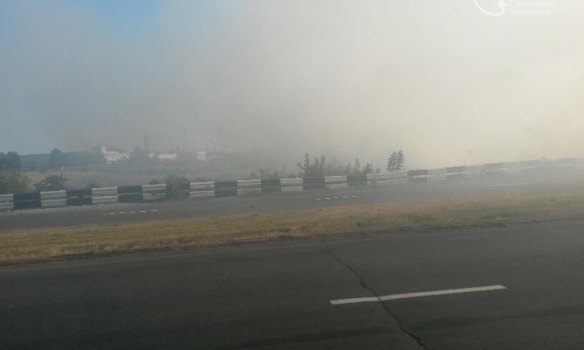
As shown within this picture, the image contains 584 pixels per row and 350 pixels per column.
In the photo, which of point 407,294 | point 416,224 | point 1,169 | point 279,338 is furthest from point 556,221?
point 1,169

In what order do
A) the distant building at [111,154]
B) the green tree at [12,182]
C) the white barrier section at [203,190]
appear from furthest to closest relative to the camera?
the distant building at [111,154], the green tree at [12,182], the white barrier section at [203,190]

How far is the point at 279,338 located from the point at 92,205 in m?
24.0

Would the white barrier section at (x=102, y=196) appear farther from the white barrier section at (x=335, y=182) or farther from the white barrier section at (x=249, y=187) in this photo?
the white barrier section at (x=335, y=182)

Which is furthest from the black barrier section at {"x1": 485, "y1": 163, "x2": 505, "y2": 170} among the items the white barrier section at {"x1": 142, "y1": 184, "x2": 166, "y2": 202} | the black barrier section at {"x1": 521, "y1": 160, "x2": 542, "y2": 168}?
the white barrier section at {"x1": 142, "y1": 184, "x2": 166, "y2": 202}

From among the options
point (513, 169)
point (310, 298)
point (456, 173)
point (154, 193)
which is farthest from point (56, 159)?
point (310, 298)

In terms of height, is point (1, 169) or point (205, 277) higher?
point (1, 169)

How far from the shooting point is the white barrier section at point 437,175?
33.2m

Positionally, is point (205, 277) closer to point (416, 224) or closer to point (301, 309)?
point (301, 309)

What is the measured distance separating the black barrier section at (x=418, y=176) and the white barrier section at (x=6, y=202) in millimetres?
21541

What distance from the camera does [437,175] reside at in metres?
33.3

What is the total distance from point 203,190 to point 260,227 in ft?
49.9

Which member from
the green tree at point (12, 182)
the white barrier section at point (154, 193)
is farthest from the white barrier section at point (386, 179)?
the green tree at point (12, 182)

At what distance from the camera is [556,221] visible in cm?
1225

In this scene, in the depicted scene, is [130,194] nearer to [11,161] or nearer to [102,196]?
[102,196]
